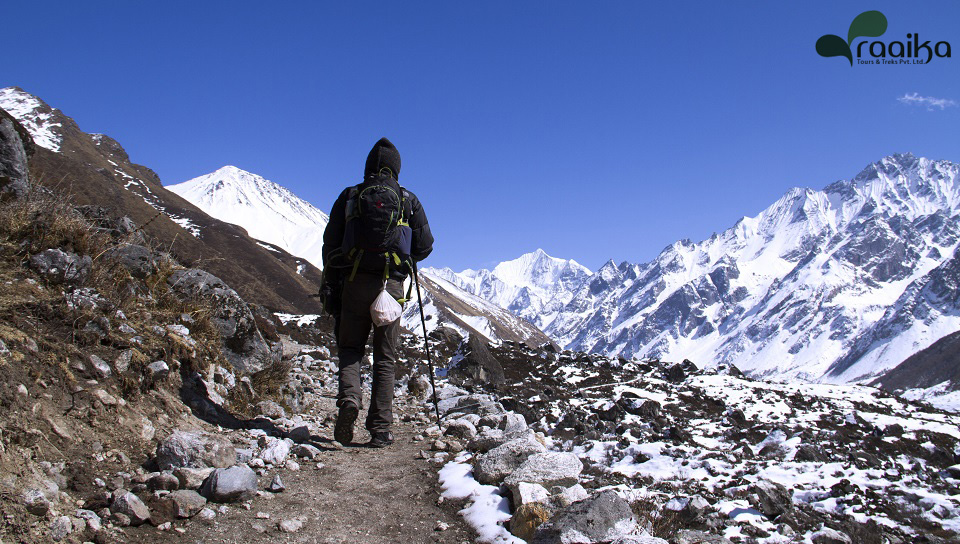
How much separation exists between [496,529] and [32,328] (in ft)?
13.0

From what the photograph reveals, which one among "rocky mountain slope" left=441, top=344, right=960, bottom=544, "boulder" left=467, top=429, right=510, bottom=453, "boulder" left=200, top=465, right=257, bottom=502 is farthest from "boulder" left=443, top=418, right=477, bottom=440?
"boulder" left=200, top=465, right=257, bottom=502

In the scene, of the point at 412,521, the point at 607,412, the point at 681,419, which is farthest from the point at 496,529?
the point at 681,419

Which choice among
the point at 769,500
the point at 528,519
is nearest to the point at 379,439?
the point at 528,519

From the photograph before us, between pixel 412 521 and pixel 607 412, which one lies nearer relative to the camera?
pixel 412 521

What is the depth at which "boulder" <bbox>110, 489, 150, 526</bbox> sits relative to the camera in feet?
11.2

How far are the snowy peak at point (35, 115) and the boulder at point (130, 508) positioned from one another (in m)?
153

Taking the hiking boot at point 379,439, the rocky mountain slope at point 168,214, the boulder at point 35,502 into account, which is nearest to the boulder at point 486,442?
the hiking boot at point 379,439

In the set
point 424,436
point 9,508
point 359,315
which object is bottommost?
point 9,508

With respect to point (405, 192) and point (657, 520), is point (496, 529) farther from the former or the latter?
point (405, 192)

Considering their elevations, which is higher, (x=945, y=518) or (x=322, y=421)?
(x=322, y=421)

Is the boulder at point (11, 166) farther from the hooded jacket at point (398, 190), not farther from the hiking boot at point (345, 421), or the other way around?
the hiking boot at point (345, 421)

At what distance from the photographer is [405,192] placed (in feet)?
20.5

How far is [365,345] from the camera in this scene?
245 inches

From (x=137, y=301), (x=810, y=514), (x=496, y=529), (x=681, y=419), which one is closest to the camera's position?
(x=496, y=529)
